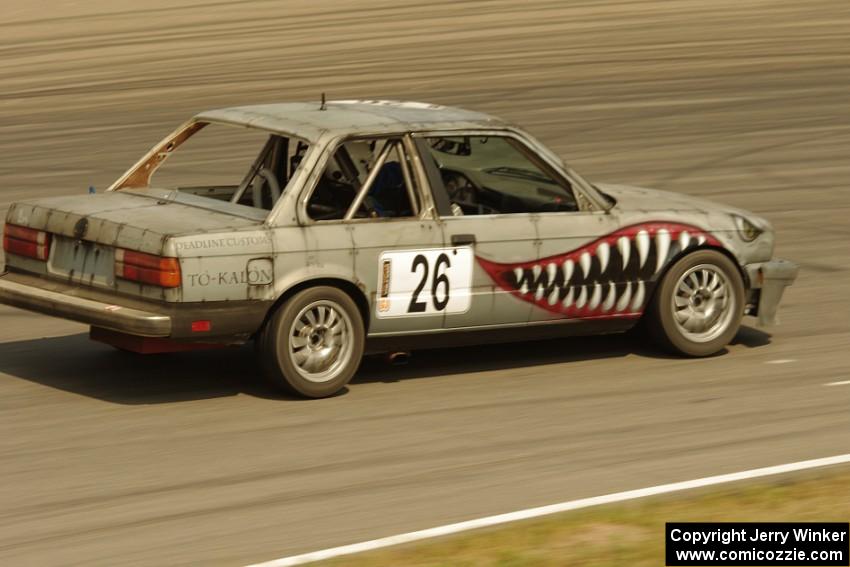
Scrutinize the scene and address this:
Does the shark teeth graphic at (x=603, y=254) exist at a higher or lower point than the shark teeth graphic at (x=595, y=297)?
higher

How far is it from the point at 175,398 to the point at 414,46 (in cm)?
1820

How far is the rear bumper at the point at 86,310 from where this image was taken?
784 cm

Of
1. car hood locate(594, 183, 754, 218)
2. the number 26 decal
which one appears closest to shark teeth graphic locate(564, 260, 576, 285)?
car hood locate(594, 183, 754, 218)

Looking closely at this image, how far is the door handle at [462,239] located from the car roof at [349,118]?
628 mm

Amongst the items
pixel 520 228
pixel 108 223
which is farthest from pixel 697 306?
pixel 108 223

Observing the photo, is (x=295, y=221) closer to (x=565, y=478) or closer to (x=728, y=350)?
(x=565, y=478)

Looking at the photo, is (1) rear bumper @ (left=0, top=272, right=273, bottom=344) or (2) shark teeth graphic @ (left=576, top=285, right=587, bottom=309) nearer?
(1) rear bumper @ (left=0, top=272, right=273, bottom=344)

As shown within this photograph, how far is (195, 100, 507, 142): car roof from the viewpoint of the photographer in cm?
859

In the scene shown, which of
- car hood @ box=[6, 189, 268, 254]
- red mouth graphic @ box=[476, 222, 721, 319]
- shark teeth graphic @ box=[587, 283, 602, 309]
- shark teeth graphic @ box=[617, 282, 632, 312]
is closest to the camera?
car hood @ box=[6, 189, 268, 254]

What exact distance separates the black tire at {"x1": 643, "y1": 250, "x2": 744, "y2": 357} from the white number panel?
1341 millimetres

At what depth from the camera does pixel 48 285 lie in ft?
27.8

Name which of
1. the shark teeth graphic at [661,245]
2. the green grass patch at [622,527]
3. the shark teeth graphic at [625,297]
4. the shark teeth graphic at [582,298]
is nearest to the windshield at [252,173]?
the shark teeth graphic at [582,298]

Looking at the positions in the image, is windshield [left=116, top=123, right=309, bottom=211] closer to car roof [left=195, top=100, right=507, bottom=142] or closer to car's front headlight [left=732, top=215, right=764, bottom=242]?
car roof [left=195, top=100, right=507, bottom=142]

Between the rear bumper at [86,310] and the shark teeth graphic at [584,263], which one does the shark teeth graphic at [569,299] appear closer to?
the shark teeth graphic at [584,263]
